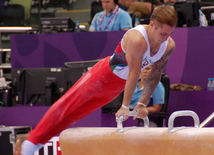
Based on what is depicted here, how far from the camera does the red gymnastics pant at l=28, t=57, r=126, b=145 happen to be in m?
3.24

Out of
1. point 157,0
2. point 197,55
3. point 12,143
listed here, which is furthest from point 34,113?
point 157,0

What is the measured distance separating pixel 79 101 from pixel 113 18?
11.4ft

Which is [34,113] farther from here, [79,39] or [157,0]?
[157,0]

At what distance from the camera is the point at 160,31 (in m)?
3.26

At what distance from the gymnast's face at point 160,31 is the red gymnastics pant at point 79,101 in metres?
0.54

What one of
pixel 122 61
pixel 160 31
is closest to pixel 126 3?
pixel 122 61

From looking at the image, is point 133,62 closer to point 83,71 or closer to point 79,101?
point 79,101

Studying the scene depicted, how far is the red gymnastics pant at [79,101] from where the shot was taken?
3238 millimetres

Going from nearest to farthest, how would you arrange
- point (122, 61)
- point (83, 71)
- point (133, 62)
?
1. point (133, 62)
2. point (122, 61)
3. point (83, 71)

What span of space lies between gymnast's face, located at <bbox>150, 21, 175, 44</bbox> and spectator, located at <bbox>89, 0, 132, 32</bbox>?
3117mm

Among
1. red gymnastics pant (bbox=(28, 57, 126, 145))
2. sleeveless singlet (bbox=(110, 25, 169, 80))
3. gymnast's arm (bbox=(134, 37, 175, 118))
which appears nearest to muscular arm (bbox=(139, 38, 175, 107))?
gymnast's arm (bbox=(134, 37, 175, 118))

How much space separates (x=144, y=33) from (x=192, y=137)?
1.04 m

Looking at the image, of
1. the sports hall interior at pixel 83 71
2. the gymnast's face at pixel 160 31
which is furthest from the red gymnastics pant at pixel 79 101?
the sports hall interior at pixel 83 71

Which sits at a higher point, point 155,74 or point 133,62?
point 133,62
